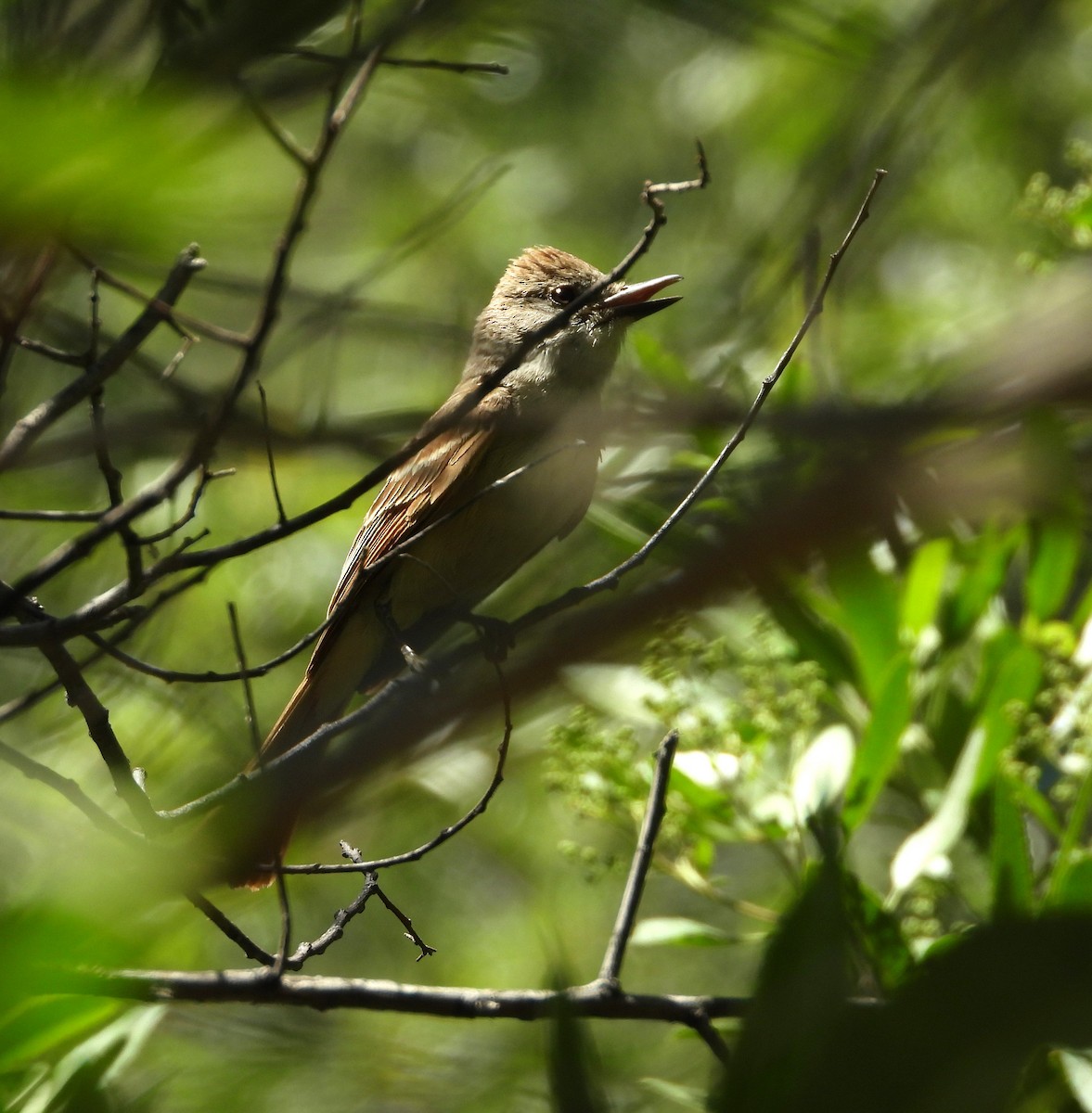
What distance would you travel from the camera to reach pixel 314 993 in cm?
226

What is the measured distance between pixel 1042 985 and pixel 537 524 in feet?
8.68

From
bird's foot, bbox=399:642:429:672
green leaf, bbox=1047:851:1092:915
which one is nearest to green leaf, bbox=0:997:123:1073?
bird's foot, bbox=399:642:429:672

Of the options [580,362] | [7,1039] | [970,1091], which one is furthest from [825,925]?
[580,362]

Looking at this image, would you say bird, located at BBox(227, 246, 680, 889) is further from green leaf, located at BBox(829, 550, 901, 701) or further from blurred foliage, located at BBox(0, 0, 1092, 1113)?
green leaf, located at BBox(829, 550, 901, 701)

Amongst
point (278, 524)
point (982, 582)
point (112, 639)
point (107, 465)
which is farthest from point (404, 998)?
point (982, 582)

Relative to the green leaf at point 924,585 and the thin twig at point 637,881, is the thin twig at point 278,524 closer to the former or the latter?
the thin twig at point 637,881

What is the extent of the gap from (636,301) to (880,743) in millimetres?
1675

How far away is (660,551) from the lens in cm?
260

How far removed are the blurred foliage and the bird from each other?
0.17m

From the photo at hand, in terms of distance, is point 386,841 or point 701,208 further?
point 701,208

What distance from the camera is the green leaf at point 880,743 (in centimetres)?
260

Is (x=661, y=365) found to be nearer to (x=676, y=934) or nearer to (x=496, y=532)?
(x=496, y=532)

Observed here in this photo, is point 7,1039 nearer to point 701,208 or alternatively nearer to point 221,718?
point 221,718

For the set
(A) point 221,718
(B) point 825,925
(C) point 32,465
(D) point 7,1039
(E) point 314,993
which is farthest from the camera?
(A) point 221,718
